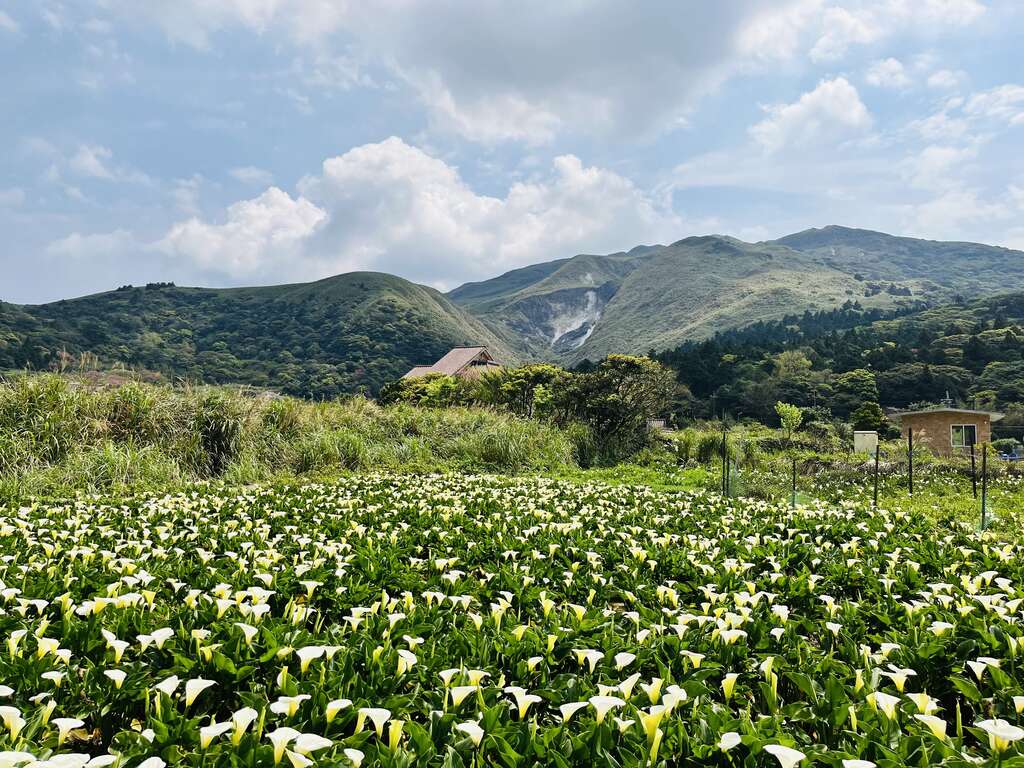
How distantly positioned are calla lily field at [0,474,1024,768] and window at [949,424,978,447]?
24381 mm

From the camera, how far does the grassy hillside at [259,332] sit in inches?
2298

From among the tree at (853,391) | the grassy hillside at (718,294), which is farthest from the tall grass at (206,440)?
the grassy hillside at (718,294)

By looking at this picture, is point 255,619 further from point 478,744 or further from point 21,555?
point 21,555

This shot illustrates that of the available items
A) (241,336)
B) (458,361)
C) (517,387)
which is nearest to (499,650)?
(517,387)

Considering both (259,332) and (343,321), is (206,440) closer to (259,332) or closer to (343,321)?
(343,321)

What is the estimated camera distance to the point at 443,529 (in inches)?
225

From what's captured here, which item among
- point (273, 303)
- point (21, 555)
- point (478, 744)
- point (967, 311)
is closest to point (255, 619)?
point (478, 744)

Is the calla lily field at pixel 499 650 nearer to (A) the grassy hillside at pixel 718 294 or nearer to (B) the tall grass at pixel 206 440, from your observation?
(B) the tall grass at pixel 206 440

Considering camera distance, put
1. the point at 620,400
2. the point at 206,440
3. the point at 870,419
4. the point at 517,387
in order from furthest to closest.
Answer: the point at 870,419 → the point at 517,387 → the point at 620,400 → the point at 206,440

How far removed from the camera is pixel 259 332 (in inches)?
3113

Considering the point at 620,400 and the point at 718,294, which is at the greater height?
the point at 718,294

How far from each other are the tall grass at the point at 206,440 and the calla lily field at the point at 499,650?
3885 mm

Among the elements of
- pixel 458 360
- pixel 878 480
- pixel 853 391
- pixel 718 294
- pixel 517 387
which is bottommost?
pixel 878 480

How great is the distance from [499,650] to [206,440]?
33.4ft
